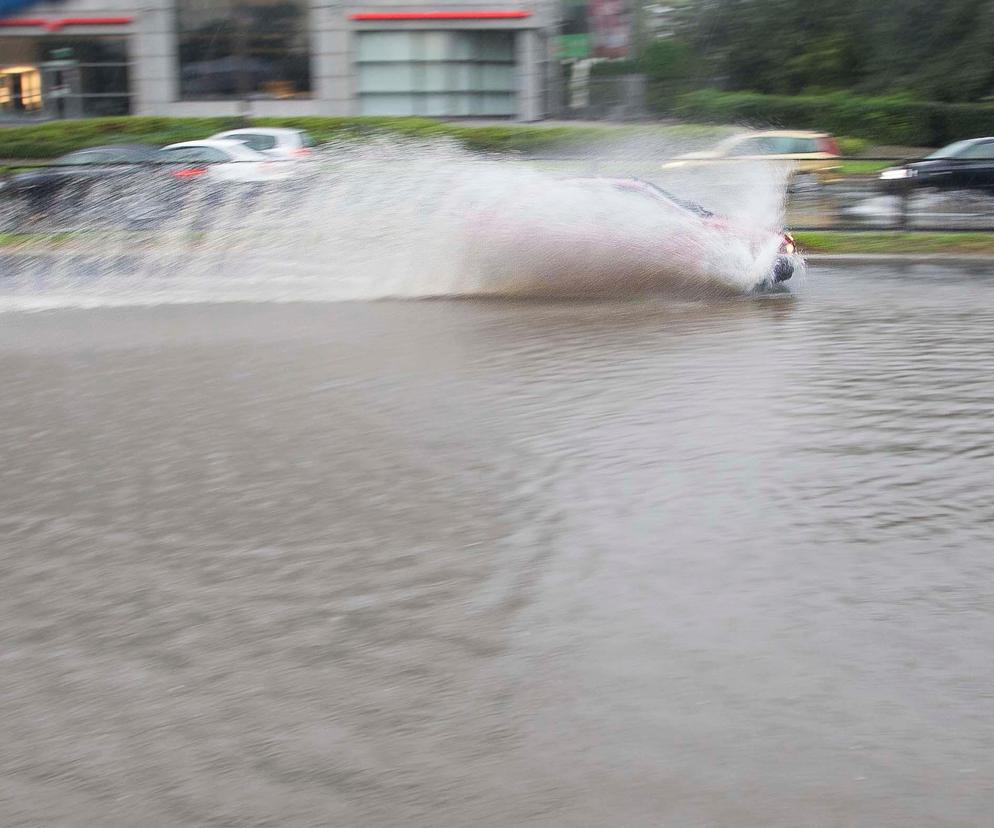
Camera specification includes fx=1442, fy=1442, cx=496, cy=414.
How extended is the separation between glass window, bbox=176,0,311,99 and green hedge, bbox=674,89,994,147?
13218 millimetres

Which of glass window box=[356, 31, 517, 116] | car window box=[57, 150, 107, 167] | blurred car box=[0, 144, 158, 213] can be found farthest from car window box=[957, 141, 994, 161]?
glass window box=[356, 31, 517, 116]

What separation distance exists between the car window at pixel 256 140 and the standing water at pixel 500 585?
1625 cm

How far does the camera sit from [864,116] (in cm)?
4222

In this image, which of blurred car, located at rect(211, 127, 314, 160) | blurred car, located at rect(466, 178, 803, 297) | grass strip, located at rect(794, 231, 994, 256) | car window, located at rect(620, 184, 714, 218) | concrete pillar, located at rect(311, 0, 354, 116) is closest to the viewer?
blurred car, located at rect(466, 178, 803, 297)

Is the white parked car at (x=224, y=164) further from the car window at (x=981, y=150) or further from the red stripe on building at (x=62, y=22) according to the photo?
the red stripe on building at (x=62, y=22)

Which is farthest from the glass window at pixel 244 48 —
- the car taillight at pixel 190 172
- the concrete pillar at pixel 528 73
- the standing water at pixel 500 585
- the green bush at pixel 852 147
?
the standing water at pixel 500 585

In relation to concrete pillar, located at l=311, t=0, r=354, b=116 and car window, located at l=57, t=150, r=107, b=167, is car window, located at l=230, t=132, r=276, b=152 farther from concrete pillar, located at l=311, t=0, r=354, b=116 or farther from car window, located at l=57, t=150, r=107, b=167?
concrete pillar, located at l=311, t=0, r=354, b=116

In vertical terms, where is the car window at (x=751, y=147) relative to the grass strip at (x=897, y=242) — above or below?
above

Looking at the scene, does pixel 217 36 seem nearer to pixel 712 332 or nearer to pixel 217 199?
pixel 217 199

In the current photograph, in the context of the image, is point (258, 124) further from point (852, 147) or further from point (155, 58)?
point (852, 147)

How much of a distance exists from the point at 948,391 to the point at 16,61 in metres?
35.8

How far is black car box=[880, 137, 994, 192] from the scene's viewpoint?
19.4 meters

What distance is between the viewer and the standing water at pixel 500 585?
4.03 meters

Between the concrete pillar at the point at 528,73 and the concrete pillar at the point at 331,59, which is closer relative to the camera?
the concrete pillar at the point at 331,59
